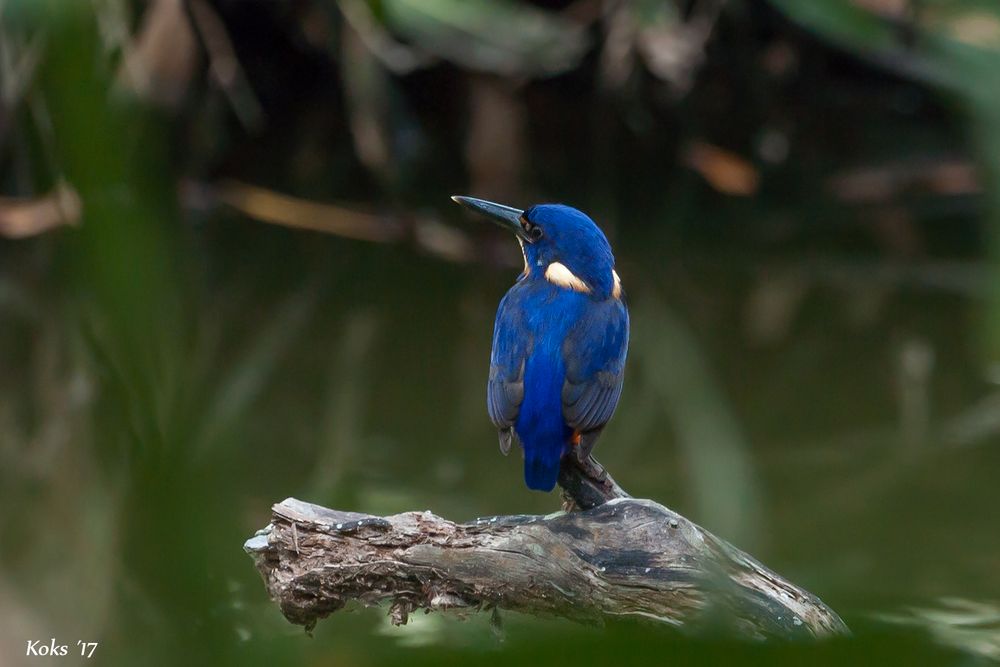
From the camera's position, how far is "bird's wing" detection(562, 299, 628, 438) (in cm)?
201

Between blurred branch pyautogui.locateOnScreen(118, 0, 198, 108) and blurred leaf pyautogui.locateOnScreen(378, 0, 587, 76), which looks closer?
blurred leaf pyautogui.locateOnScreen(378, 0, 587, 76)

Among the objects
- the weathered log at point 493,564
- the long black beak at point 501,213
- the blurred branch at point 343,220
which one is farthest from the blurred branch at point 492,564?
the blurred branch at point 343,220

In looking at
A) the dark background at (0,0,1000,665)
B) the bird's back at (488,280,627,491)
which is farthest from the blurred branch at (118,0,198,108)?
the bird's back at (488,280,627,491)

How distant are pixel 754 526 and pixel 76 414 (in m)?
2.17

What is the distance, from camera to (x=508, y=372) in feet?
6.77

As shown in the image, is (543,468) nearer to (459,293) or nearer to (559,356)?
(559,356)

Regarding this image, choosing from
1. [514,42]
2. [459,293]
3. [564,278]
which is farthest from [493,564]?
[514,42]

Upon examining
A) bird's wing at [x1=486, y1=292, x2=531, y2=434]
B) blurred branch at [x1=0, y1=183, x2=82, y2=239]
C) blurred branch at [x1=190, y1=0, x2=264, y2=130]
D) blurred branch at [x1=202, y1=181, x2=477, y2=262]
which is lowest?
bird's wing at [x1=486, y1=292, x2=531, y2=434]

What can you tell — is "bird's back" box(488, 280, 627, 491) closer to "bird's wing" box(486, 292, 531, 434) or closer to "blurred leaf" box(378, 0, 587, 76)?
"bird's wing" box(486, 292, 531, 434)

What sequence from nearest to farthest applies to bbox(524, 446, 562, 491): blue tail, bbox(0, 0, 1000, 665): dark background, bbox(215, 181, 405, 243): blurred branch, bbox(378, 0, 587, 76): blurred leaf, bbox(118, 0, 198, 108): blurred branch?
bbox(0, 0, 1000, 665): dark background < bbox(524, 446, 562, 491): blue tail < bbox(378, 0, 587, 76): blurred leaf < bbox(118, 0, 198, 108): blurred branch < bbox(215, 181, 405, 243): blurred branch

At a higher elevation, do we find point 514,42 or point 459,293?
point 514,42

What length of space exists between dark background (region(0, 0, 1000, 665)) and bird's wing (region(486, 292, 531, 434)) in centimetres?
39

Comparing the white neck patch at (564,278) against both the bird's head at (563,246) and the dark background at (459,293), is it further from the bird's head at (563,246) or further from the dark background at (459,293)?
the dark background at (459,293)

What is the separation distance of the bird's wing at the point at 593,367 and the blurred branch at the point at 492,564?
24 cm
